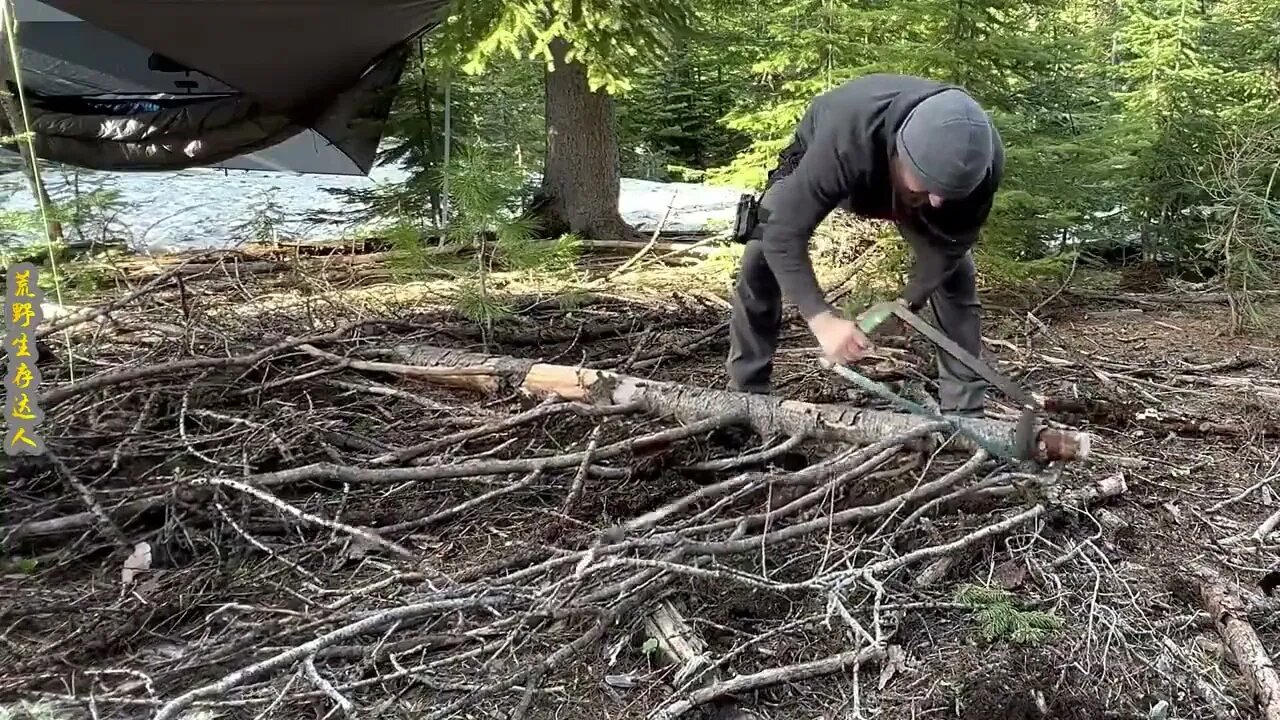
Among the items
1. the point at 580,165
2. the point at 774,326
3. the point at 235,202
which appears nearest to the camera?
the point at 774,326

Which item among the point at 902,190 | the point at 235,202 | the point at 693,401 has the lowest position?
the point at 693,401

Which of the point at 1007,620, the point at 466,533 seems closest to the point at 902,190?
the point at 1007,620

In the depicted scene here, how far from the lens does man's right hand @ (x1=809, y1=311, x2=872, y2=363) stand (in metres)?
2.76

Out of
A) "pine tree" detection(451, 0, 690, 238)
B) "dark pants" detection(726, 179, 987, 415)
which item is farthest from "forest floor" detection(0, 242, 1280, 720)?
"pine tree" detection(451, 0, 690, 238)

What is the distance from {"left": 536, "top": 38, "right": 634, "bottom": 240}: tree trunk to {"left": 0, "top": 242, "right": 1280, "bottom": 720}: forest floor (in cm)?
363

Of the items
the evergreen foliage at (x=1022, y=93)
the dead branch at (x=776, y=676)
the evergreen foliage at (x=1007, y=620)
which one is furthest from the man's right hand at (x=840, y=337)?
the evergreen foliage at (x=1022, y=93)

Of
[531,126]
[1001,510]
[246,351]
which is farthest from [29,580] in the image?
[531,126]

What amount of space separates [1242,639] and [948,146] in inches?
56.0

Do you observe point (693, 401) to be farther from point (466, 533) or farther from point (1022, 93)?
point (1022, 93)

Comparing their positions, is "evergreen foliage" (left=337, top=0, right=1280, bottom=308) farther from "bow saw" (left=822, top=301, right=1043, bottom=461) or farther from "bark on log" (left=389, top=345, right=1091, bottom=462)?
"bow saw" (left=822, top=301, right=1043, bottom=461)

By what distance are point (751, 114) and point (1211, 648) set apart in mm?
4321

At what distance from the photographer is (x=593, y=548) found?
96.4 inches

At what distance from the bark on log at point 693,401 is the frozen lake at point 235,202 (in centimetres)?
277

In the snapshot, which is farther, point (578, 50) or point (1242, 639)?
point (578, 50)
